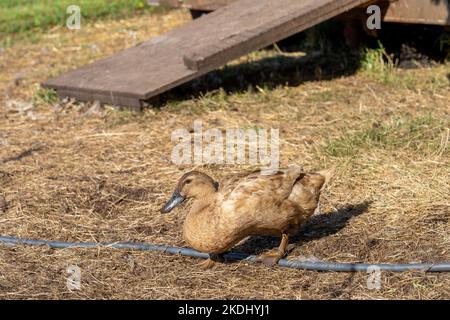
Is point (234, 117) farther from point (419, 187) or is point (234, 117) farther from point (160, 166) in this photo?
point (419, 187)

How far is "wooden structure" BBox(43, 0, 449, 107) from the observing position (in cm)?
739

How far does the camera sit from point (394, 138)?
21.0 feet

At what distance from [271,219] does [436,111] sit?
9.63 feet

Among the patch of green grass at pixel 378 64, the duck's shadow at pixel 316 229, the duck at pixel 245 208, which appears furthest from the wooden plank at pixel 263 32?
the duck at pixel 245 208

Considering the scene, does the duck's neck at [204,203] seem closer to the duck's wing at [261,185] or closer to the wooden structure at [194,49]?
the duck's wing at [261,185]

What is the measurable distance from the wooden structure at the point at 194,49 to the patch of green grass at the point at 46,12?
335 cm

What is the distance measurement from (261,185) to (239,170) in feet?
5.19

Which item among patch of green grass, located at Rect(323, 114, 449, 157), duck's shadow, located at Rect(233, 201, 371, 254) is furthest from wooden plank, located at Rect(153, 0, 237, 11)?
duck's shadow, located at Rect(233, 201, 371, 254)

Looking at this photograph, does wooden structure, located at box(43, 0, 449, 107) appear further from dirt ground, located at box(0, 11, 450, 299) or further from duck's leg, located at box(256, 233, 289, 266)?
duck's leg, located at box(256, 233, 289, 266)

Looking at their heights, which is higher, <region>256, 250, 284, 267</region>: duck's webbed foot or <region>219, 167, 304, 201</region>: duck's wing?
<region>219, 167, 304, 201</region>: duck's wing

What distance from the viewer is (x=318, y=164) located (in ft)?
20.2

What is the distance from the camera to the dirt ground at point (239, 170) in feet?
15.1

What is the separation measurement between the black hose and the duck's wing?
379mm

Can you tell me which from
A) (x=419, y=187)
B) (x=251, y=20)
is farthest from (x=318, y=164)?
(x=251, y=20)
